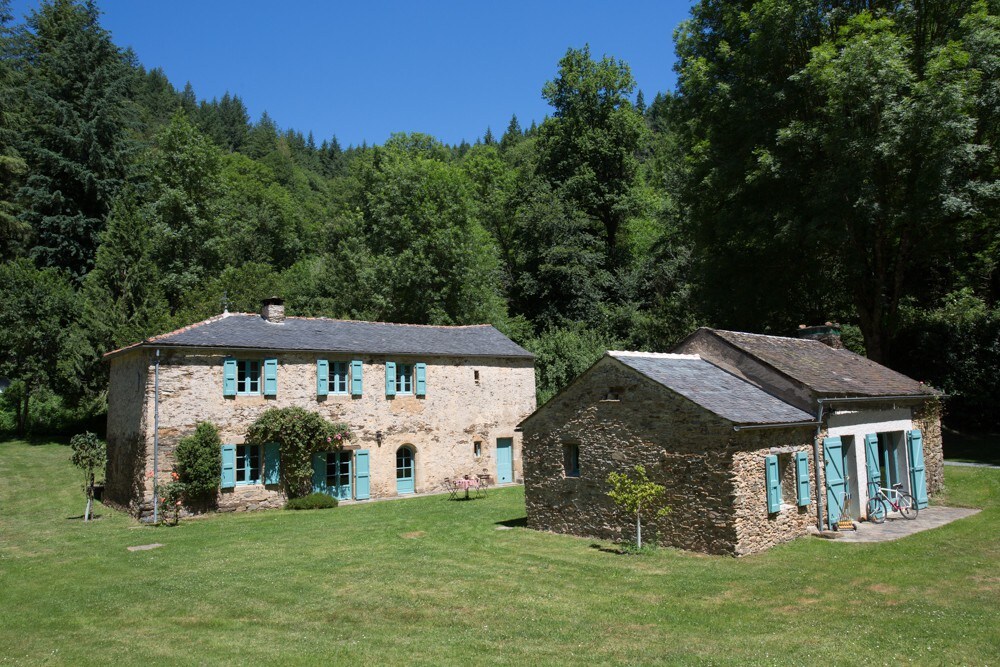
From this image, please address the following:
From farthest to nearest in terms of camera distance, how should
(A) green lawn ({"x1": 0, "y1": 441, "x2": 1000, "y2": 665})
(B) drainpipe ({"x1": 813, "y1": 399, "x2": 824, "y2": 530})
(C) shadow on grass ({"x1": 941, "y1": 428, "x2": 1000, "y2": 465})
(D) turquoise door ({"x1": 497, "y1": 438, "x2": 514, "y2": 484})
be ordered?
(D) turquoise door ({"x1": 497, "y1": 438, "x2": 514, "y2": 484}) → (C) shadow on grass ({"x1": 941, "y1": 428, "x2": 1000, "y2": 465}) → (B) drainpipe ({"x1": 813, "y1": 399, "x2": 824, "y2": 530}) → (A) green lawn ({"x1": 0, "y1": 441, "x2": 1000, "y2": 665})

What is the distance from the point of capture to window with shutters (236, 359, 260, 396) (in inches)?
832

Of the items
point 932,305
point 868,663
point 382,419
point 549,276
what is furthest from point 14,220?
point 932,305

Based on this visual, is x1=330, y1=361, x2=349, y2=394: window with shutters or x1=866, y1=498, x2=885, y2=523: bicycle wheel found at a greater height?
x1=330, y1=361, x2=349, y2=394: window with shutters

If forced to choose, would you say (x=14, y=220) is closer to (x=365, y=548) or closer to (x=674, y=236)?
(x=365, y=548)

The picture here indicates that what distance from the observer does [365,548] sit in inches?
585

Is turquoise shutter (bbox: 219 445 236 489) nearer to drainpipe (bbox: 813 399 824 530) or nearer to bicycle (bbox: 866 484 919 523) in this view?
drainpipe (bbox: 813 399 824 530)

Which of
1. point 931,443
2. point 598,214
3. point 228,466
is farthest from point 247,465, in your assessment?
point 598,214

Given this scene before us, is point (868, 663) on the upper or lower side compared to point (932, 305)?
lower

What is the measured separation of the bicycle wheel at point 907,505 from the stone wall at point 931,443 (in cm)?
236

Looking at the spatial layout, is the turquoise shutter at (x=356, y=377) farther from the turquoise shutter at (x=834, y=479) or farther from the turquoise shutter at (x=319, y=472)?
the turquoise shutter at (x=834, y=479)

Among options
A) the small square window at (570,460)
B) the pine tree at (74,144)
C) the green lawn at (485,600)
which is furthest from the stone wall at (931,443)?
the pine tree at (74,144)

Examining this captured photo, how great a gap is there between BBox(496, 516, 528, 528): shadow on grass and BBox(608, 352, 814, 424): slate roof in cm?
543

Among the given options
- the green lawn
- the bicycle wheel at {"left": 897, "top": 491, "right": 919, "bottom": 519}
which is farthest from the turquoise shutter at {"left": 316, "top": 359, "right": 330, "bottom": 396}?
the bicycle wheel at {"left": 897, "top": 491, "right": 919, "bottom": 519}

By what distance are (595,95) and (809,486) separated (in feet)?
118
